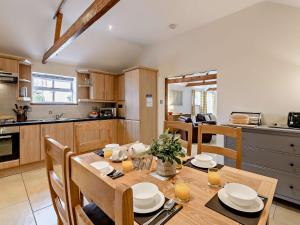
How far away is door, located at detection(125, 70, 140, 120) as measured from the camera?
3.96 meters

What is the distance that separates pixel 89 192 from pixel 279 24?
3.31 m

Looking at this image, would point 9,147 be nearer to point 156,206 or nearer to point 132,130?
point 132,130

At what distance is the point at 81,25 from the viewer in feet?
7.29

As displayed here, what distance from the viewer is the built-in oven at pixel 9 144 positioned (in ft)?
9.12

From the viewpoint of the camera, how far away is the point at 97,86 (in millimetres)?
4441

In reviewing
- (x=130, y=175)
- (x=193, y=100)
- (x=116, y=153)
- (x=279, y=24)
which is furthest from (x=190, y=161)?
(x=193, y=100)

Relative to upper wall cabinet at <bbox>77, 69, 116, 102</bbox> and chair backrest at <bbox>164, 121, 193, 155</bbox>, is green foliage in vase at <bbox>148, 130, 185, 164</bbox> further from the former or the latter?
upper wall cabinet at <bbox>77, 69, 116, 102</bbox>

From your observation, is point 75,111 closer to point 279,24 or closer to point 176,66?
point 176,66

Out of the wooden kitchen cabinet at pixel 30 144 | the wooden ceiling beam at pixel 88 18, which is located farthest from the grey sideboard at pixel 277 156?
the wooden kitchen cabinet at pixel 30 144

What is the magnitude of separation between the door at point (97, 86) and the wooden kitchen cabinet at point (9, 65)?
5.18 feet

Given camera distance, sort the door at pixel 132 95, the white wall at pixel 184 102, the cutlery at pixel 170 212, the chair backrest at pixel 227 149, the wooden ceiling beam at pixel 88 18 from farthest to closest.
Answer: the white wall at pixel 184 102
the door at pixel 132 95
the wooden ceiling beam at pixel 88 18
the chair backrest at pixel 227 149
the cutlery at pixel 170 212

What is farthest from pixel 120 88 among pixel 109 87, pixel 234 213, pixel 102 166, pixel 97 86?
pixel 234 213

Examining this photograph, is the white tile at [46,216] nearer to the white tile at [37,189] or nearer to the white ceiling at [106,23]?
the white tile at [37,189]

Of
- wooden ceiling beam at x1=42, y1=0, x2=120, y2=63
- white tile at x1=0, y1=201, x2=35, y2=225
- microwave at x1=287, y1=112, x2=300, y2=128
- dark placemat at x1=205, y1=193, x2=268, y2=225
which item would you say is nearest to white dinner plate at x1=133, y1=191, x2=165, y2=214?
dark placemat at x1=205, y1=193, x2=268, y2=225
